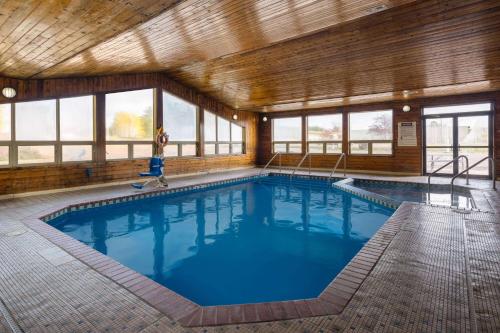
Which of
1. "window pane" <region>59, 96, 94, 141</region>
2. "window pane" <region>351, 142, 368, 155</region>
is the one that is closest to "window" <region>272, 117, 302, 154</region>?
"window pane" <region>351, 142, 368, 155</region>

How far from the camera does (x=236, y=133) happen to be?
39.9ft

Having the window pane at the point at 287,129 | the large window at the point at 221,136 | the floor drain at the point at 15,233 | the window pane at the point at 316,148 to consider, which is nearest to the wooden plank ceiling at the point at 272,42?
the floor drain at the point at 15,233

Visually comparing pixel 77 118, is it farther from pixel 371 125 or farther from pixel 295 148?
pixel 371 125

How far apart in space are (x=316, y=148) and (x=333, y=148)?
0.71 meters

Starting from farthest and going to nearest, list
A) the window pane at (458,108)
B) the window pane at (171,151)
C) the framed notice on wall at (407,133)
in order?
the framed notice on wall at (407,133), the window pane at (171,151), the window pane at (458,108)

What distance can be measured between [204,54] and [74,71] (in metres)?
2.77

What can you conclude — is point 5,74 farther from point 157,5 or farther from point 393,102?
point 393,102

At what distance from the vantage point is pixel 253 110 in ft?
41.2

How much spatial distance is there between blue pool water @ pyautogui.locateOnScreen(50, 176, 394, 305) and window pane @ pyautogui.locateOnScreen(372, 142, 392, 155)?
4024mm

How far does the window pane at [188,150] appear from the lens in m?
9.75

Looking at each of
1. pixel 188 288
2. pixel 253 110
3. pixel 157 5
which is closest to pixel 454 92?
pixel 253 110

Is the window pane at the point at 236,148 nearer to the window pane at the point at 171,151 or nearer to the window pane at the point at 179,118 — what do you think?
the window pane at the point at 179,118

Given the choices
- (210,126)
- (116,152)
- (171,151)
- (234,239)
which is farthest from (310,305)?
(210,126)

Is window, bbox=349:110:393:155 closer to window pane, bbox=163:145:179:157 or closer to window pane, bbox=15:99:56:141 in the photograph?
window pane, bbox=163:145:179:157
